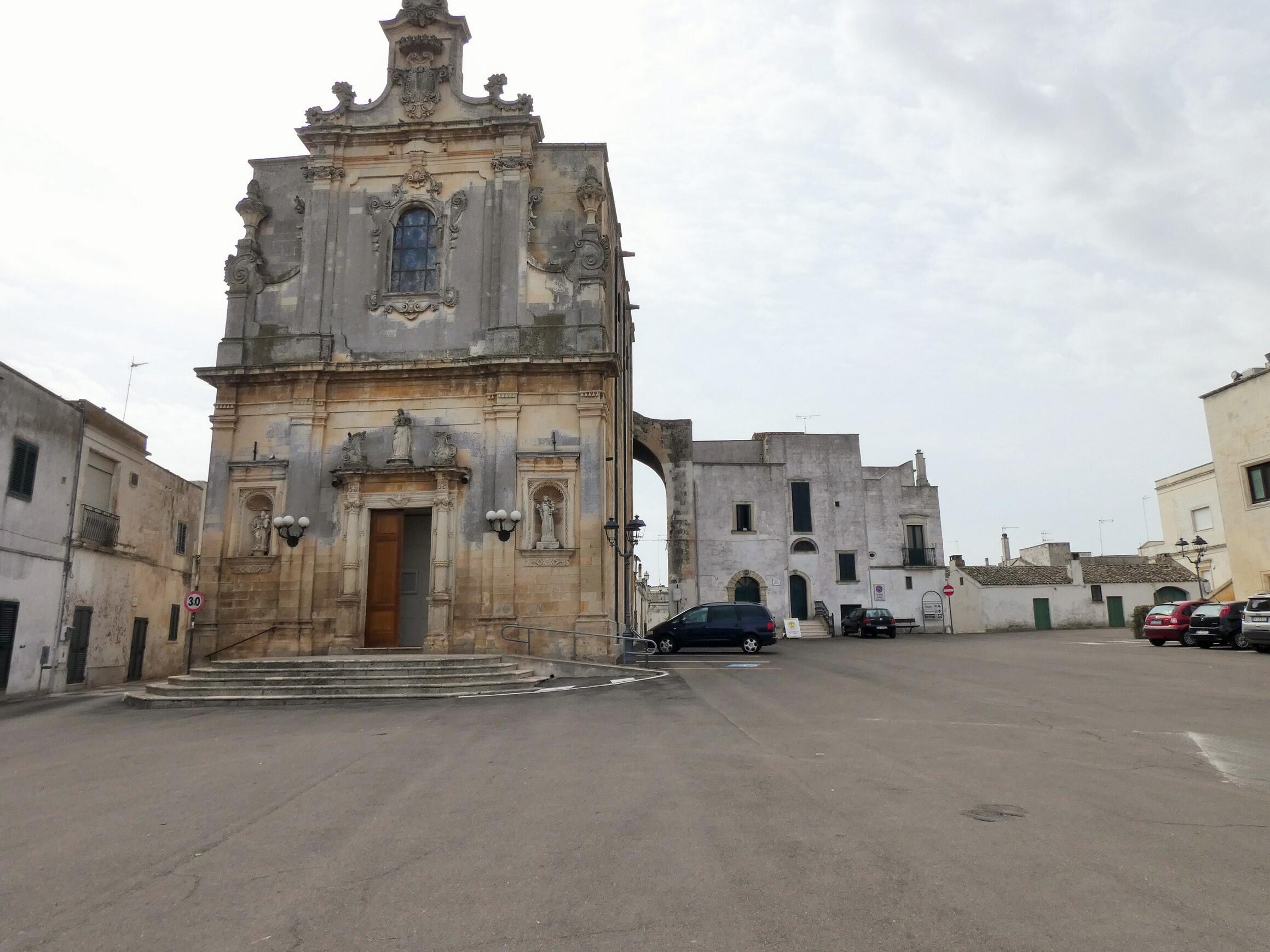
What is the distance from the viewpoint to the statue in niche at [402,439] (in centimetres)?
1927

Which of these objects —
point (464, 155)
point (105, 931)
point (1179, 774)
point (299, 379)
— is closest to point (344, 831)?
point (105, 931)

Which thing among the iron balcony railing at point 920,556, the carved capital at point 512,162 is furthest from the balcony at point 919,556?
the carved capital at point 512,162

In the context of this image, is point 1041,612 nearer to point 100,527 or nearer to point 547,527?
point 547,527

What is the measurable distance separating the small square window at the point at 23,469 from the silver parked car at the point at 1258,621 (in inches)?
1101

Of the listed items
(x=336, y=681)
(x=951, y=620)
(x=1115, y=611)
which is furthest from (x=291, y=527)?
(x=1115, y=611)

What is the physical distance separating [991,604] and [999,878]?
4403 cm

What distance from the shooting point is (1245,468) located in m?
27.6

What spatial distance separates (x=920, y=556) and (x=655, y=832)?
40.8m

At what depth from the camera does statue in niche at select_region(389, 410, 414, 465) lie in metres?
19.3

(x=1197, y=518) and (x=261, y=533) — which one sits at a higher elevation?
(x=1197, y=518)

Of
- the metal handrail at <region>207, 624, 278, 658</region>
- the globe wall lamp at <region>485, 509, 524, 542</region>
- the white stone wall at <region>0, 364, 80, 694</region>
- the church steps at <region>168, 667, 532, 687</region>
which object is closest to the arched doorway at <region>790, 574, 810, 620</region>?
the globe wall lamp at <region>485, 509, 524, 542</region>

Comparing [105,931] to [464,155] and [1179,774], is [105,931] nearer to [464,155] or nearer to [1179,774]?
[1179,774]

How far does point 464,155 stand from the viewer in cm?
2127

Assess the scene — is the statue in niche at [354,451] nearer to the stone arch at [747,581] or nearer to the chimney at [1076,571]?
the stone arch at [747,581]
